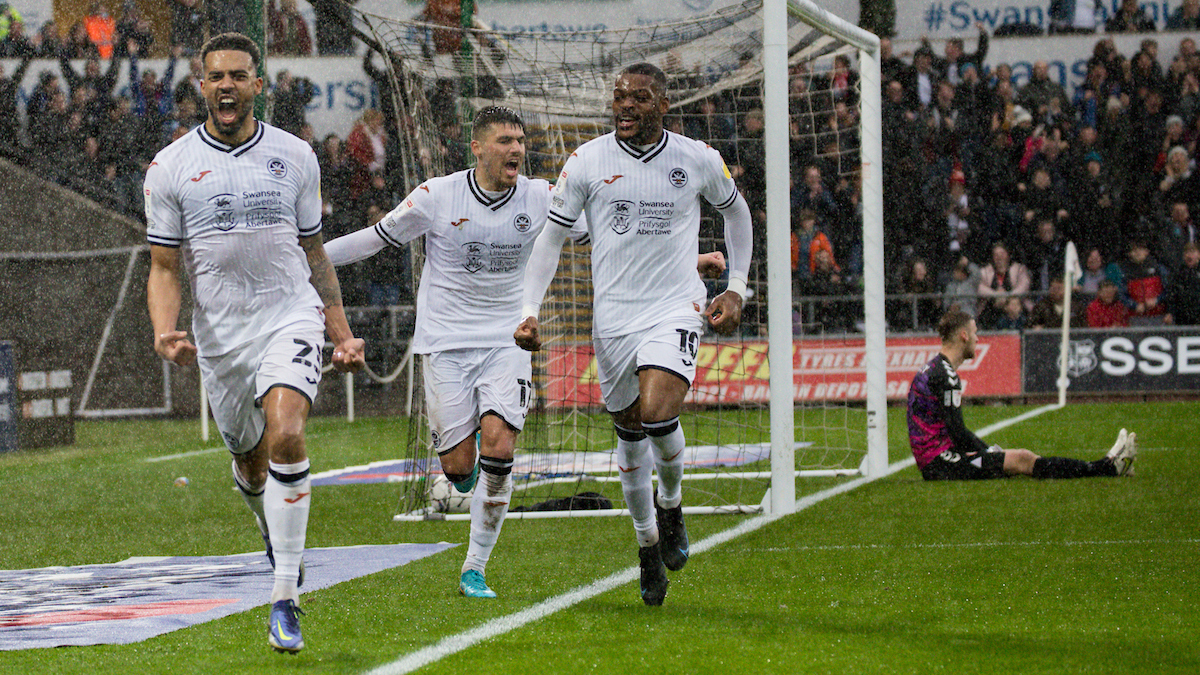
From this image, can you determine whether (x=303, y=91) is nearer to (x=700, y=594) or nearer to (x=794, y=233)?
(x=794, y=233)

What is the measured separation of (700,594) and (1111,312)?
566 inches

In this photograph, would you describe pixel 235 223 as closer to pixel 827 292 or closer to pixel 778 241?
pixel 778 241

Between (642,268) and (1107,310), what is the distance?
47.3 ft

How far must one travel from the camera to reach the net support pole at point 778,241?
9.05 meters

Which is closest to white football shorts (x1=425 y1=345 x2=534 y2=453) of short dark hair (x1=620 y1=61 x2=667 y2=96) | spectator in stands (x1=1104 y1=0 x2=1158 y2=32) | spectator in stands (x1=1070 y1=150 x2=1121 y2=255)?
short dark hair (x1=620 y1=61 x2=667 y2=96)

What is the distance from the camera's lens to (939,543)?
7695 millimetres

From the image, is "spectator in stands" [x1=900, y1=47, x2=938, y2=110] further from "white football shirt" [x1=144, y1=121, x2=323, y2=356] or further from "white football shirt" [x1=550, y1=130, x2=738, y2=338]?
"white football shirt" [x1=144, y1=121, x2=323, y2=356]

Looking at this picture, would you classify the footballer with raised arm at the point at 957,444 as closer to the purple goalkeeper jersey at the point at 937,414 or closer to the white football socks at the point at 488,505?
the purple goalkeeper jersey at the point at 937,414

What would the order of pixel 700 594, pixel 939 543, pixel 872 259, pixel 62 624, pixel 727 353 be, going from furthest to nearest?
pixel 727 353
pixel 872 259
pixel 939 543
pixel 700 594
pixel 62 624

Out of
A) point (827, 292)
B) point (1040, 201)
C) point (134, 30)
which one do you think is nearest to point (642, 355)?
point (827, 292)

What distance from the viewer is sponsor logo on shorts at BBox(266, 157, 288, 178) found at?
538cm

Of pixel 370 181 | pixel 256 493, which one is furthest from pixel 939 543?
pixel 370 181

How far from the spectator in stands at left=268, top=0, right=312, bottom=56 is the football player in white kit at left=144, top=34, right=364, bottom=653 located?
711 cm

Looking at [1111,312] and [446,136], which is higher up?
[446,136]
